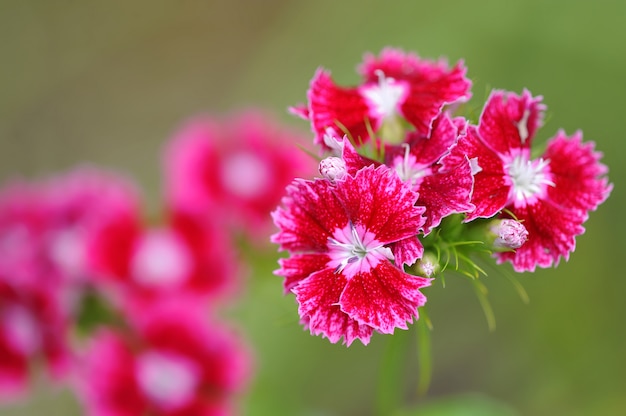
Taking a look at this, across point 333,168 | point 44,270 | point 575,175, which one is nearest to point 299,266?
point 333,168

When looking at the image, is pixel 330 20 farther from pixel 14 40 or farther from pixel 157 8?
pixel 14 40

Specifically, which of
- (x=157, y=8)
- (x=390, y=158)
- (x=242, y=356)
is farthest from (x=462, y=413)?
(x=157, y=8)

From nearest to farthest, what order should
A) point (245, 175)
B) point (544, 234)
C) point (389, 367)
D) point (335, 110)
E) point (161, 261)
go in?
1. point (544, 234)
2. point (335, 110)
3. point (389, 367)
4. point (161, 261)
5. point (245, 175)

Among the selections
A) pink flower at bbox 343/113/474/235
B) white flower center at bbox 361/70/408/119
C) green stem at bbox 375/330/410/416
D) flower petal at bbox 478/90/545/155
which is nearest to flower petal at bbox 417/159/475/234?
pink flower at bbox 343/113/474/235

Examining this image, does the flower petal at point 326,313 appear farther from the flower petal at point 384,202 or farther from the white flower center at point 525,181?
the white flower center at point 525,181

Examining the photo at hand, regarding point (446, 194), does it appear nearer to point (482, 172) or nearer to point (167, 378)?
point (482, 172)

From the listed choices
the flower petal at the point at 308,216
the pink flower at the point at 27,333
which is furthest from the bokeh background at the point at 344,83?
the flower petal at the point at 308,216

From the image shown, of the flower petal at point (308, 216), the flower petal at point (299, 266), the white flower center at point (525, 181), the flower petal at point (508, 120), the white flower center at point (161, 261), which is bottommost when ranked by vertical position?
the flower petal at point (299, 266)

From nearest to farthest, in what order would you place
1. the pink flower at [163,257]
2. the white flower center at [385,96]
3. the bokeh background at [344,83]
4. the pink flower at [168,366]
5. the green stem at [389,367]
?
the white flower center at [385,96] < the green stem at [389,367] < the pink flower at [168,366] < the pink flower at [163,257] < the bokeh background at [344,83]
